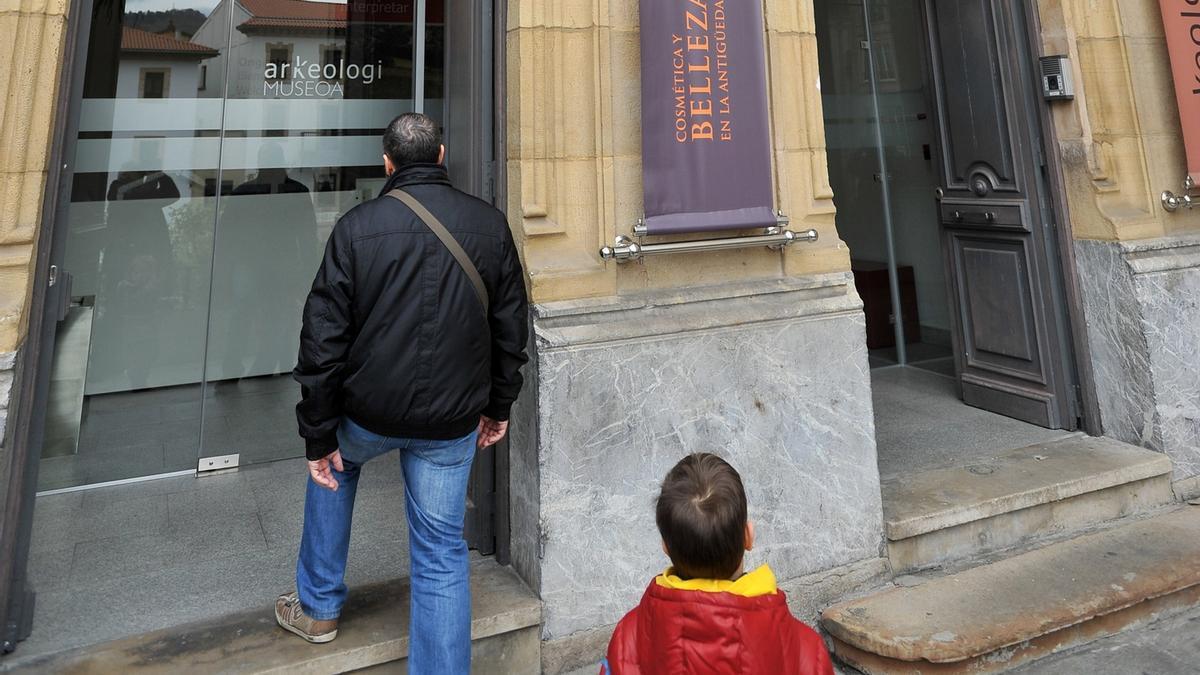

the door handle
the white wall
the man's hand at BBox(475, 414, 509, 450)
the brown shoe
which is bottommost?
the brown shoe

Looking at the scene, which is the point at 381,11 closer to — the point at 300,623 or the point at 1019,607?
the point at 300,623

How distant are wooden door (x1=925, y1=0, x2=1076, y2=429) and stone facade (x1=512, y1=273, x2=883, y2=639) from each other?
2.38 m

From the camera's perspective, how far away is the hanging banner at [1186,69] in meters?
5.00

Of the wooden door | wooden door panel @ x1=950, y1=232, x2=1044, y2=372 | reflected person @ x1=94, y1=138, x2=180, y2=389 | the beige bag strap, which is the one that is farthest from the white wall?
wooden door panel @ x1=950, y1=232, x2=1044, y2=372

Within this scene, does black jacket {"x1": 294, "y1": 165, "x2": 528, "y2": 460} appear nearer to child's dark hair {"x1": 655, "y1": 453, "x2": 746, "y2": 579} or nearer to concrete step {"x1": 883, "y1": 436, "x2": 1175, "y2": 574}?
child's dark hair {"x1": 655, "y1": 453, "x2": 746, "y2": 579}

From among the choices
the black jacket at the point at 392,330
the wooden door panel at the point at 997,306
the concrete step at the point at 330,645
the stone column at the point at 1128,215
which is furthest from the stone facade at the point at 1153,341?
the black jacket at the point at 392,330

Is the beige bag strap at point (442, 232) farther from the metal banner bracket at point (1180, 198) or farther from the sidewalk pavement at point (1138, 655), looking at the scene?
the metal banner bracket at point (1180, 198)

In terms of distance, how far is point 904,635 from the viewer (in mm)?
3303

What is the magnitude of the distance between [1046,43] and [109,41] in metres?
6.57

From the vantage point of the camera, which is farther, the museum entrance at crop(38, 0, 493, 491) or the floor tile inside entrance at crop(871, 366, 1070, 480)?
the museum entrance at crop(38, 0, 493, 491)

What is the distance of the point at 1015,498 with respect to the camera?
4203 millimetres

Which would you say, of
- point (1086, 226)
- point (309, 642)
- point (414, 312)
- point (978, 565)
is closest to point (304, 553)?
point (309, 642)

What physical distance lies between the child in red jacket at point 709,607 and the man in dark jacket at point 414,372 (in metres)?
1.08

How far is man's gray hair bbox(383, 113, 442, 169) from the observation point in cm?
270
